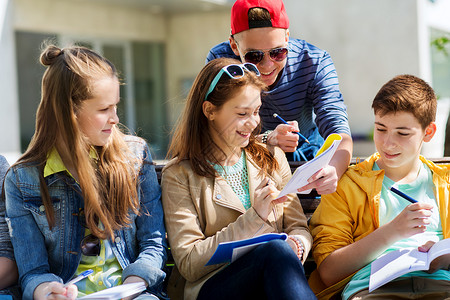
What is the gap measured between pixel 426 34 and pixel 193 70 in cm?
569

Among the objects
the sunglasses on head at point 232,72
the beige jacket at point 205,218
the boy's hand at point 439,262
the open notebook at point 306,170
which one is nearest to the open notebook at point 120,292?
the beige jacket at point 205,218

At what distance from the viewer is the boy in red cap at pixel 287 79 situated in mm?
2994

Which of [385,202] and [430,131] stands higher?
[430,131]

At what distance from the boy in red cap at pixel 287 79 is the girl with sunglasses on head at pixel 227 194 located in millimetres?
245

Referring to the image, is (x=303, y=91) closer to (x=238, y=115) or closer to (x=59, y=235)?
(x=238, y=115)

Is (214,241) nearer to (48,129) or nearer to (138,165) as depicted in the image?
(138,165)

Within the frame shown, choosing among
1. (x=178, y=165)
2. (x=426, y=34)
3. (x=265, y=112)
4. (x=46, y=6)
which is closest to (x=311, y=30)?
(x=426, y=34)

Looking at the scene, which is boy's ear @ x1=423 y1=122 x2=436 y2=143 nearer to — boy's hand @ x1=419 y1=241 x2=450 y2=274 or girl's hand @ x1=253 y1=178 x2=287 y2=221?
boy's hand @ x1=419 y1=241 x2=450 y2=274

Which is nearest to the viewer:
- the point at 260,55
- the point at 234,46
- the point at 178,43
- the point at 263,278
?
→ the point at 263,278

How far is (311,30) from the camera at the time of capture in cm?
1270

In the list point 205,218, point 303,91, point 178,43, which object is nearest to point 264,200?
point 205,218

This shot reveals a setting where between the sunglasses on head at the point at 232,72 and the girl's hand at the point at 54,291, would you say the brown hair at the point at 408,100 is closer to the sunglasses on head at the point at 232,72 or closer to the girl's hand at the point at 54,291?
the sunglasses on head at the point at 232,72

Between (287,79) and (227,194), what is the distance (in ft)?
3.05

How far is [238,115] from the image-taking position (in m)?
2.76
